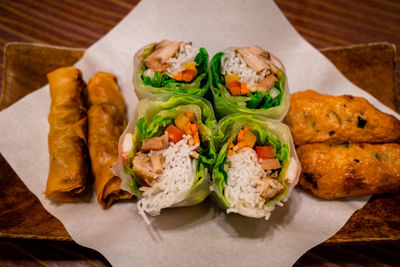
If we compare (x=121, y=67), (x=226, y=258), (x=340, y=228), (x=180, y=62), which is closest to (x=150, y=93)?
(x=180, y=62)

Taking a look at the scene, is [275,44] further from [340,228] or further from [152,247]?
[152,247]

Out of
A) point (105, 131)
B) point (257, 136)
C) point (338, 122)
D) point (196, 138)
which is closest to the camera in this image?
point (196, 138)

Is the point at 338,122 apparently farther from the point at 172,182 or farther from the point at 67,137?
the point at 67,137

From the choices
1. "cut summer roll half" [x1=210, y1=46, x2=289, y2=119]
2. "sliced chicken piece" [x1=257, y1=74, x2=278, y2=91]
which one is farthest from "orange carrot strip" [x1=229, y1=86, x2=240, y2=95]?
"sliced chicken piece" [x1=257, y1=74, x2=278, y2=91]

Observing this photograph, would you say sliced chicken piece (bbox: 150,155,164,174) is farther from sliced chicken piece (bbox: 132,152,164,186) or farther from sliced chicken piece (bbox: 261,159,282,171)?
sliced chicken piece (bbox: 261,159,282,171)

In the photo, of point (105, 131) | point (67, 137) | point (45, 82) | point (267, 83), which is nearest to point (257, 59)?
point (267, 83)

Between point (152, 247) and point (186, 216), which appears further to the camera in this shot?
point (186, 216)

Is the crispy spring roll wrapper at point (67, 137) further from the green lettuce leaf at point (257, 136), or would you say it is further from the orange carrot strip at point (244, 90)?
the orange carrot strip at point (244, 90)
